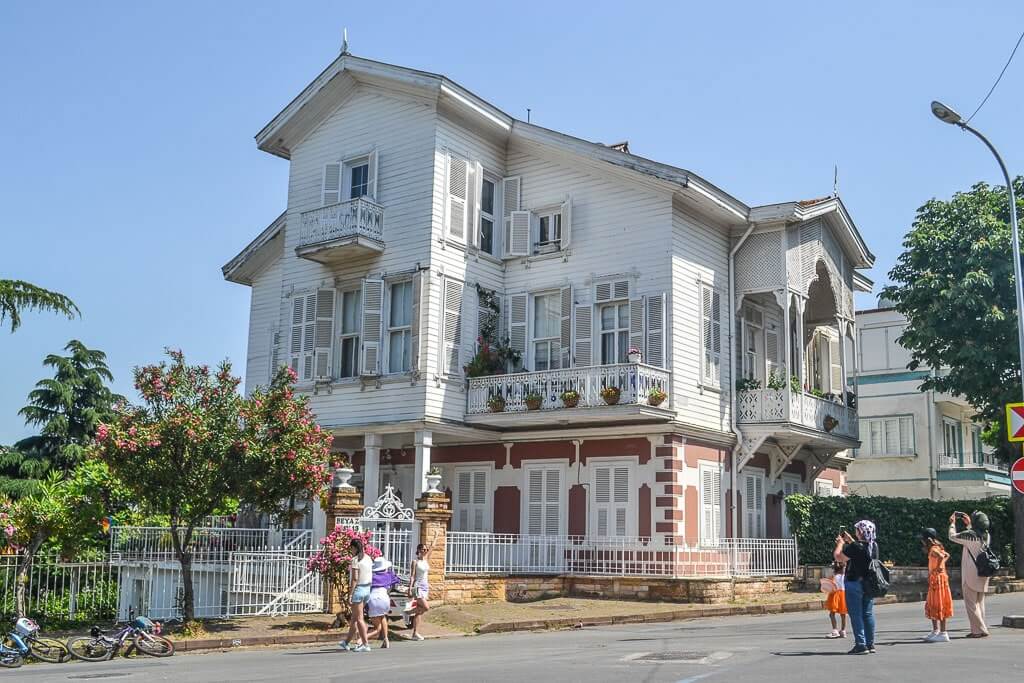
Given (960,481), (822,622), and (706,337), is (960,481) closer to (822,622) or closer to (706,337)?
(706,337)

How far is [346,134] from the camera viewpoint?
29.8 m

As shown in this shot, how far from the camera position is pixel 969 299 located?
96.9ft

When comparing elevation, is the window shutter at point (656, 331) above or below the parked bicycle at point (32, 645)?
above

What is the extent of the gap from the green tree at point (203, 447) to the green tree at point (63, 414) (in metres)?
19.0

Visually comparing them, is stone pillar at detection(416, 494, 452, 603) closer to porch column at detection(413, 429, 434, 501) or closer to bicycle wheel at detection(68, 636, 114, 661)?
porch column at detection(413, 429, 434, 501)

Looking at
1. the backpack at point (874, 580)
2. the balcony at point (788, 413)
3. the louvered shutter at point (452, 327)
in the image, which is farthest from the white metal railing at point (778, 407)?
the backpack at point (874, 580)

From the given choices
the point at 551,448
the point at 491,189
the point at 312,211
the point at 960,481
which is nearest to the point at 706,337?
the point at 551,448

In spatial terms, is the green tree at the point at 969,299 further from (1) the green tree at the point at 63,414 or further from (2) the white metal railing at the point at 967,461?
(1) the green tree at the point at 63,414

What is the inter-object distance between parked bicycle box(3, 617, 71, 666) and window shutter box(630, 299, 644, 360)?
1494 centimetres

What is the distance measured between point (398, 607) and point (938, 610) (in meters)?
10.2

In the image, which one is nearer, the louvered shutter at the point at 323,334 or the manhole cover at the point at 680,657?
the manhole cover at the point at 680,657

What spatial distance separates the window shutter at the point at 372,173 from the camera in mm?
28531

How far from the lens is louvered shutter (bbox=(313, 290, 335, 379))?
28906 millimetres

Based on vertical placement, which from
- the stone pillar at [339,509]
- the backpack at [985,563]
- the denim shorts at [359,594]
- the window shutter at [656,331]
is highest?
the window shutter at [656,331]
